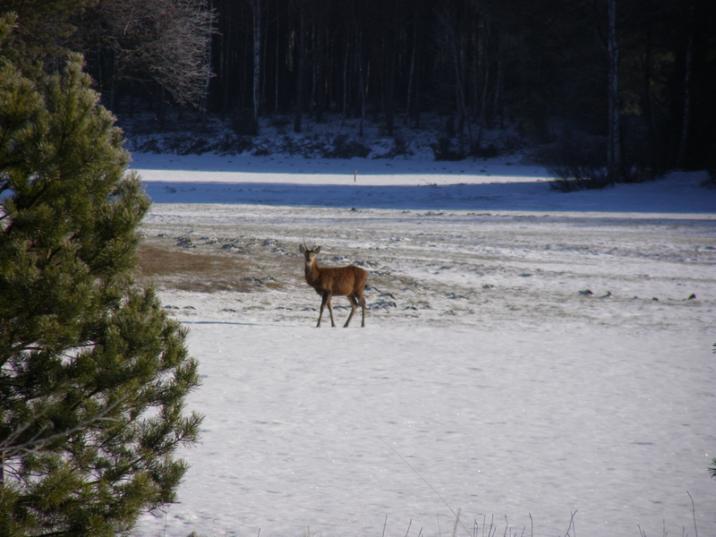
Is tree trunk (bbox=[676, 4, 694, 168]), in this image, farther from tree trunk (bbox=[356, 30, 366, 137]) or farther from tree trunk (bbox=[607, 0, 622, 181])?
tree trunk (bbox=[356, 30, 366, 137])

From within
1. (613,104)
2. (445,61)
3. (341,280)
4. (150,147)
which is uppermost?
(445,61)

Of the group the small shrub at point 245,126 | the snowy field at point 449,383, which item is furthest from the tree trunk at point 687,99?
the small shrub at point 245,126

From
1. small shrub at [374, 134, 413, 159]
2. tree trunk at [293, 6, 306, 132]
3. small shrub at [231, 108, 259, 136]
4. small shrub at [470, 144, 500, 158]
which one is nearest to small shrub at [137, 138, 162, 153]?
small shrub at [231, 108, 259, 136]

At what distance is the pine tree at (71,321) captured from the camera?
4.41 metres

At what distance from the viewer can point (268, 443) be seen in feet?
25.9

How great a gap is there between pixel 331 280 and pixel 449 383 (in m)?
3.54

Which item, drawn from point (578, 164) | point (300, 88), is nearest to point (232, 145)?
point (300, 88)

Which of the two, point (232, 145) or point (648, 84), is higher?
point (648, 84)

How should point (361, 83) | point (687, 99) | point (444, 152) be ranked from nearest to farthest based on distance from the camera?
point (687, 99)
point (444, 152)
point (361, 83)

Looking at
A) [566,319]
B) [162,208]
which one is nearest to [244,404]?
[566,319]

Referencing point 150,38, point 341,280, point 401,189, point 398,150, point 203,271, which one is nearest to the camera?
point 341,280

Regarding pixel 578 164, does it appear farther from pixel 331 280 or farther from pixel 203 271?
pixel 331 280

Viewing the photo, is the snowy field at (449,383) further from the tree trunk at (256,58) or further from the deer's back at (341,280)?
the tree trunk at (256,58)

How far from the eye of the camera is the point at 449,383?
10.4m
